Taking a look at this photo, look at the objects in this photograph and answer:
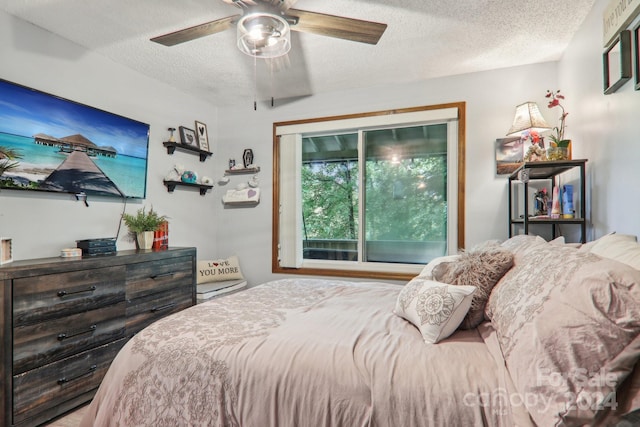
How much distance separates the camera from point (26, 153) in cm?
221

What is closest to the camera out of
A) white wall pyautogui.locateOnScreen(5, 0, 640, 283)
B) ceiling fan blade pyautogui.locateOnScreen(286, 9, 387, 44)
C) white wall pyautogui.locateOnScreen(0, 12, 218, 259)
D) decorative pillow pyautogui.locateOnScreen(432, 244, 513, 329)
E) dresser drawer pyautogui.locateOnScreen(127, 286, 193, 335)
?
decorative pillow pyautogui.locateOnScreen(432, 244, 513, 329)

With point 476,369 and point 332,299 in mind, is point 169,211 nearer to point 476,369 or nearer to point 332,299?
point 332,299

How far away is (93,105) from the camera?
2.68m

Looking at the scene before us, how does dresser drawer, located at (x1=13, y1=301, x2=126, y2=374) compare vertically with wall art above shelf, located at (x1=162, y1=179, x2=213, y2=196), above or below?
below

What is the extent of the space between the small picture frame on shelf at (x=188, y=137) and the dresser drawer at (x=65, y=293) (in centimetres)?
Answer: 157

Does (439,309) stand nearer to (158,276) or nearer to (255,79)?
(158,276)

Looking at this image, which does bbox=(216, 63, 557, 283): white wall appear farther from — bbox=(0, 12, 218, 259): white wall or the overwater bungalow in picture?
the overwater bungalow in picture

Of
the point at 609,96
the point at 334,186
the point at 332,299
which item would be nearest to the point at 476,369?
the point at 332,299

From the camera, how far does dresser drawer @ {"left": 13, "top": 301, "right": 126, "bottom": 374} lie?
1.82m

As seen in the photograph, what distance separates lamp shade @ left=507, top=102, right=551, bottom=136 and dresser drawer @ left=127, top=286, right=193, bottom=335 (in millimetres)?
3049

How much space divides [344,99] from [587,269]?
2982 mm

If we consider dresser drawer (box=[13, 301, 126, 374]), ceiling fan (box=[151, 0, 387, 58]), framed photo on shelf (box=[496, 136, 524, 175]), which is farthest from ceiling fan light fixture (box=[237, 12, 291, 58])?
framed photo on shelf (box=[496, 136, 524, 175])

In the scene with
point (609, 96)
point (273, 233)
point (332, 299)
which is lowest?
point (332, 299)

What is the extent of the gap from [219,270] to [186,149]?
1.36m
